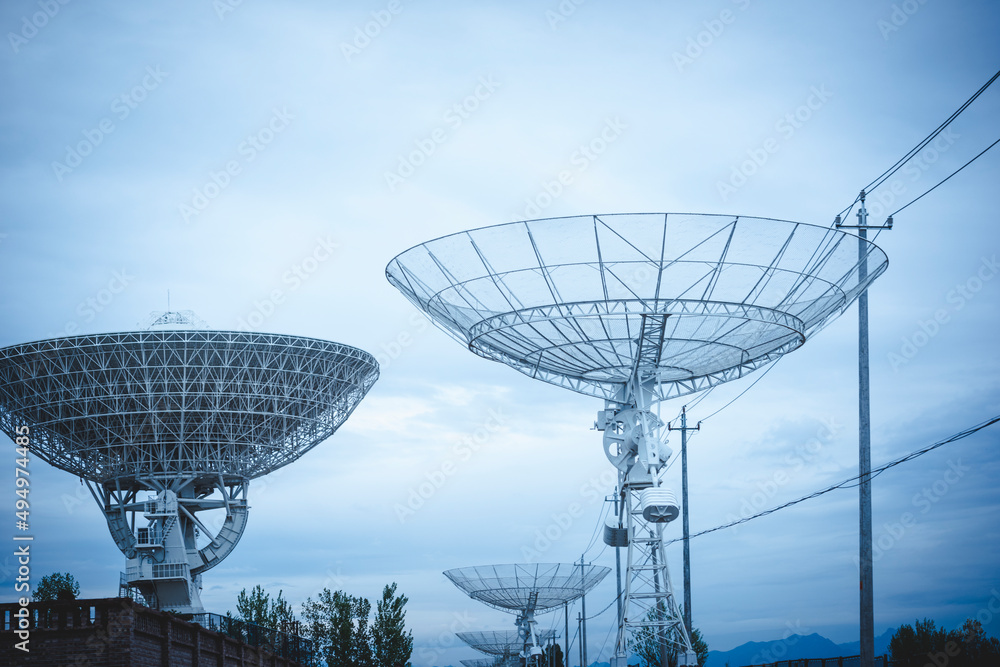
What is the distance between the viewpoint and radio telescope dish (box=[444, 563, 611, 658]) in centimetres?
6925

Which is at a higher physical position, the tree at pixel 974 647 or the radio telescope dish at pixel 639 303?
the radio telescope dish at pixel 639 303

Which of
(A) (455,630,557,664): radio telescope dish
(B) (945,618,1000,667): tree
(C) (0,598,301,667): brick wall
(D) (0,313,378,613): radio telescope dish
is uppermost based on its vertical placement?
(D) (0,313,378,613): radio telescope dish

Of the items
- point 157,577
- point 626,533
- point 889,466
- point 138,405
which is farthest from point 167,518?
point 889,466

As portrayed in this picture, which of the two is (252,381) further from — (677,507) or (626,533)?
(677,507)

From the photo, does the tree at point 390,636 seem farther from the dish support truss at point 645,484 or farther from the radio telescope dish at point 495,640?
the dish support truss at point 645,484

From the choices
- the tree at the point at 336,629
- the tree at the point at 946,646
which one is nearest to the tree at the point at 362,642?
the tree at the point at 336,629

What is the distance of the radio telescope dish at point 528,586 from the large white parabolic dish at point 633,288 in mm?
32645

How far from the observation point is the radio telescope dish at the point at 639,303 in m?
33.1

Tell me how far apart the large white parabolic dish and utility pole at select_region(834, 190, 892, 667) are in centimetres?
65

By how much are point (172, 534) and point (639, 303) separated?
37172mm

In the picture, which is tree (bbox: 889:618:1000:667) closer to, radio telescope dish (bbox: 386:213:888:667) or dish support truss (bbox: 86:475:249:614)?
radio telescope dish (bbox: 386:213:888:667)

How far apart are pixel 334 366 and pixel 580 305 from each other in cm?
3046

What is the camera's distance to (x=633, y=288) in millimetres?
34125

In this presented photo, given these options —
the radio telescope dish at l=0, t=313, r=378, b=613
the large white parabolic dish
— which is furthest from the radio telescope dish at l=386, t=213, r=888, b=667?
the radio telescope dish at l=0, t=313, r=378, b=613
